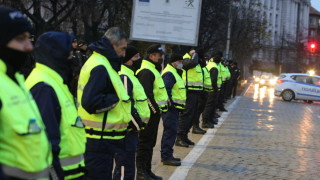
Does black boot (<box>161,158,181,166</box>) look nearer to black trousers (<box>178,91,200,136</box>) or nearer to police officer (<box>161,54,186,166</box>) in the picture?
police officer (<box>161,54,186,166</box>)

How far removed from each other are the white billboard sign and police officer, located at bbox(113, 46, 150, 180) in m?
11.4

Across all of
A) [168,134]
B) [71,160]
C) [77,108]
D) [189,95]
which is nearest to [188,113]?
[189,95]

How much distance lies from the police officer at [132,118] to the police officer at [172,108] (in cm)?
234

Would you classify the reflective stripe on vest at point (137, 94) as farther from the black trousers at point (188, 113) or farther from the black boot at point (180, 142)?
the black boot at point (180, 142)

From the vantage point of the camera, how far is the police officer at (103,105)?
458 cm

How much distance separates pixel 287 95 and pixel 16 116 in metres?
29.8

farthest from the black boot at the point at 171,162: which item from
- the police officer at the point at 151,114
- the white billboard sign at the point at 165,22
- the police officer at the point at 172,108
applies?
the white billboard sign at the point at 165,22

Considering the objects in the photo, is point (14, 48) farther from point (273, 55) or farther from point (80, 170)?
point (273, 55)

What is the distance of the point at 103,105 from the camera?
455 centimetres

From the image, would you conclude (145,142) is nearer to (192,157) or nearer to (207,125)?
(192,157)

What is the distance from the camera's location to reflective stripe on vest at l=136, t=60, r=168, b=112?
7.45 metres

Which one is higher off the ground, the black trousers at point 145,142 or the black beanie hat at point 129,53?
the black beanie hat at point 129,53

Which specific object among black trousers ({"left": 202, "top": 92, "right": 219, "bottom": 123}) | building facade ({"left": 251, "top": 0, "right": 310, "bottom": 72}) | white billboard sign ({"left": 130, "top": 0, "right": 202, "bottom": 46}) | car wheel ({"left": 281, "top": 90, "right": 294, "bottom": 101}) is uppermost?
building facade ({"left": 251, "top": 0, "right": 310, "bottom": 72})

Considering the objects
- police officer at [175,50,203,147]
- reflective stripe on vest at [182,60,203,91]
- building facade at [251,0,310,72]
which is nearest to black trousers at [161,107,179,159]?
police officer at [175,50,203,147]
